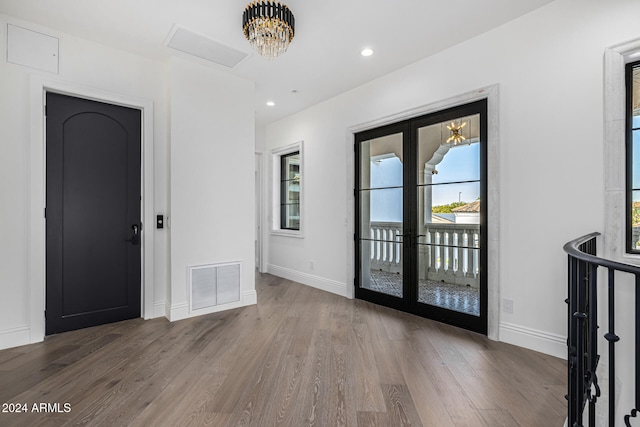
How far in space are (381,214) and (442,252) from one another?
98 centimetres

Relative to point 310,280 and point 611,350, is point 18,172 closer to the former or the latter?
point 310,280

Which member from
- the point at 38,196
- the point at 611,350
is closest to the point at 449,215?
the point at 611,350

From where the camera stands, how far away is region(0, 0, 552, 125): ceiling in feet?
8.67

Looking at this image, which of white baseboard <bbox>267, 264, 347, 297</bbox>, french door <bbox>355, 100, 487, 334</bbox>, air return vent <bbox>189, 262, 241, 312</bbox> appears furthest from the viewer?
white baseboard <bbox>267, 264, 347, 297</bbox>

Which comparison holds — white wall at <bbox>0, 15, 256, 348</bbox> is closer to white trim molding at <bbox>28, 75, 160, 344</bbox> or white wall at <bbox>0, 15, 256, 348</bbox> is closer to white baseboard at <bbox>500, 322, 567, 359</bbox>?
white trim molding at <bbox>28, 75, 160, 344</bbox>

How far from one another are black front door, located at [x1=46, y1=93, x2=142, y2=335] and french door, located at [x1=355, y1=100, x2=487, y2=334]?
2828 millimetres

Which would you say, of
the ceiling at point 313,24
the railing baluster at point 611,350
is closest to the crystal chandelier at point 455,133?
the ceiling at point 313,24

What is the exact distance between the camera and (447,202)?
3.42 m

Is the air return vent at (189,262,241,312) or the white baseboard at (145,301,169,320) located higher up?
the air return vent at (189,262,241,312)

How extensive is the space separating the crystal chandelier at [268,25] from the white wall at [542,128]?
1321 millimetres

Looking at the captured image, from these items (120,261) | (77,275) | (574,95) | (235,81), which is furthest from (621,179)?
(77,275)

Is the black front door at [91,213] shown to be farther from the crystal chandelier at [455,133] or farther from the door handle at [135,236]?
the crystal chandelier at [455,133]

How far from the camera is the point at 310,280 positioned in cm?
513

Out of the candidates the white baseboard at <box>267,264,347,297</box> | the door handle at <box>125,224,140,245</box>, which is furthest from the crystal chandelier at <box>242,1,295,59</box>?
the white baseboard at <box>267,264,347,297</box>
